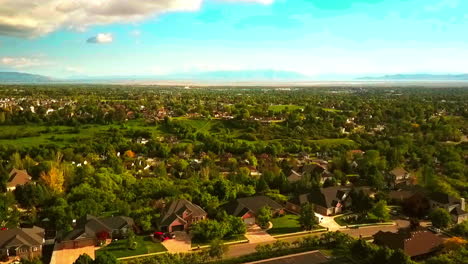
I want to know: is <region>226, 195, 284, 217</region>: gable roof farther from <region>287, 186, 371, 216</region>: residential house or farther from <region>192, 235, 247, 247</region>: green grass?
<region>192, 235, 247, 247</region>: green grass

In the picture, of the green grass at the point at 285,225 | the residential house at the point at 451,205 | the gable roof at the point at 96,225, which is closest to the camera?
the gable roof at the point at 96,225

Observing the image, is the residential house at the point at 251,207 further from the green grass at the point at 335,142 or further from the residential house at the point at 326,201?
the green grass at the point at 335,142

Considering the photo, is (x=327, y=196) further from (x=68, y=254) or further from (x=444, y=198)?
(x=68, y=254)

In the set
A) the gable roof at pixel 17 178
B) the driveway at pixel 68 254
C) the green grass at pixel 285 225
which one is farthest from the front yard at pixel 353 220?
the gable roof at pixel 17 178

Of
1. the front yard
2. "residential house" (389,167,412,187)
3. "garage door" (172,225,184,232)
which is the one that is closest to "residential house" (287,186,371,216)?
the front yard

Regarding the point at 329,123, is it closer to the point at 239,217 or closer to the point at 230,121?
the point at 230,121

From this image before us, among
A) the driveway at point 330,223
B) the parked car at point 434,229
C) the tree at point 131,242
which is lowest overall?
the driveway at point 330,223
